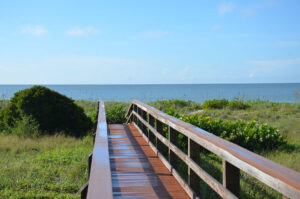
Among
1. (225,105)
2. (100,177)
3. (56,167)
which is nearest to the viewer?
(100,177)

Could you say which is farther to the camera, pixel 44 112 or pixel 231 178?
pixel 44 112

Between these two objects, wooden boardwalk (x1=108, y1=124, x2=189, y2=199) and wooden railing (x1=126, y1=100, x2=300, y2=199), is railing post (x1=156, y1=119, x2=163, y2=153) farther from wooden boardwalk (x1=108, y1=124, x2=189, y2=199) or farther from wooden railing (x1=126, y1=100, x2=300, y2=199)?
wooden railing (x1=126, y1=100, x2=300, y2=199)

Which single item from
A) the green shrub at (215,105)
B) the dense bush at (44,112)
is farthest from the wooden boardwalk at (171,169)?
the green shrub at (215,105)

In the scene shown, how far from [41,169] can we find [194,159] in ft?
12.3

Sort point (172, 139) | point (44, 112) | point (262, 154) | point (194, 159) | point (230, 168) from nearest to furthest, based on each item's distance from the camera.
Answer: point (230, 168) < point (194, 159) < point (172, 139) < point (262, 154) < point (44, 112)

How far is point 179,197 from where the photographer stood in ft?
11.2

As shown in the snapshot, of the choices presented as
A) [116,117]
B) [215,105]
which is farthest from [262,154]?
[215,105]

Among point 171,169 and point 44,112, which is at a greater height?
point 44,112

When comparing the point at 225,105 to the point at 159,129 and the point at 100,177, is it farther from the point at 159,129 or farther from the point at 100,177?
the point at 100,177

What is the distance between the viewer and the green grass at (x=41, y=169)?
487 centimetres

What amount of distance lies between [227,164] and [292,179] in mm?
960

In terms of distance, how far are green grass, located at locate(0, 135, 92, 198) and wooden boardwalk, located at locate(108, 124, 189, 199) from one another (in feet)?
2.65

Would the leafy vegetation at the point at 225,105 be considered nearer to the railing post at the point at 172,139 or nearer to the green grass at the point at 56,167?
the green grass at the point at 56,167

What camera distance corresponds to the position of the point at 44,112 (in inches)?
437
